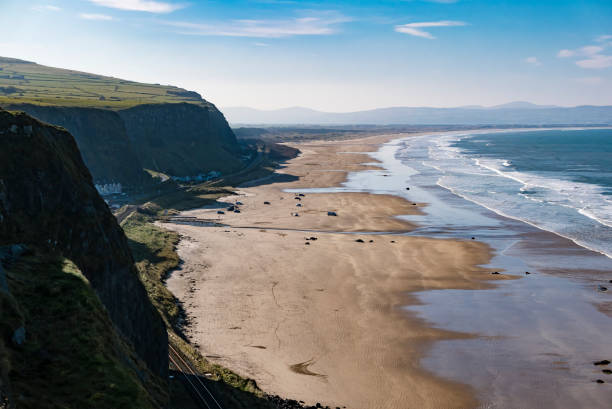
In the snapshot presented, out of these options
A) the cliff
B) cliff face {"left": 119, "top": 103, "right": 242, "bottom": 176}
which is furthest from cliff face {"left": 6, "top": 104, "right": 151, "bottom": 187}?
cliff face {"left": 119, "top": 103, "right": 242, "bottom": 176}

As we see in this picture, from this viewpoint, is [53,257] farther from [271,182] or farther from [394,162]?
[394,162]

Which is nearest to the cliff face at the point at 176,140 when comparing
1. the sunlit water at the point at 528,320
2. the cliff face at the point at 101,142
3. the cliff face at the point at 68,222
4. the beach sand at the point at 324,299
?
the cliff face at the point at 101,142

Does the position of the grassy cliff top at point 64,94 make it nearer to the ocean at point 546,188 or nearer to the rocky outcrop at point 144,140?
the rocky outcrop at point 144,140

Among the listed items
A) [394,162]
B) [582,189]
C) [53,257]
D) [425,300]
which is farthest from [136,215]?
[394,162]

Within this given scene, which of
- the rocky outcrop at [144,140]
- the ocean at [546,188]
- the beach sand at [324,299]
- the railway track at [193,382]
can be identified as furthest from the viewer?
the rocky outcrop at [144,140]

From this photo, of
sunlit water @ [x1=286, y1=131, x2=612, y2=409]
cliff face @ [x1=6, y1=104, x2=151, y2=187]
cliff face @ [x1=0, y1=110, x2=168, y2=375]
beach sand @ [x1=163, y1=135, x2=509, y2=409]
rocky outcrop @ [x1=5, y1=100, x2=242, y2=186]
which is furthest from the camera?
rocky outcrop @ [x1=5, y1=100, x2=242, y2=186]

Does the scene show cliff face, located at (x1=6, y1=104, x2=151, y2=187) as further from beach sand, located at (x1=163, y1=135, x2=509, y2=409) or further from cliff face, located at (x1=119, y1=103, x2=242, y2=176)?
beach sand, located at (x1=163, y1=135, x2=509, y2=409)
